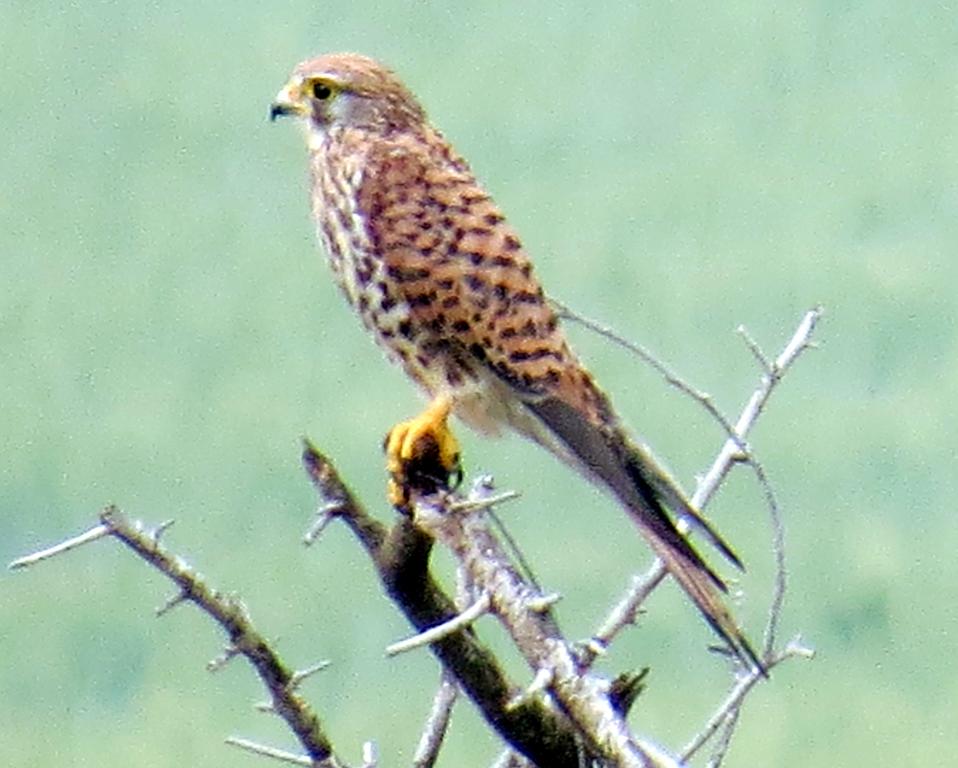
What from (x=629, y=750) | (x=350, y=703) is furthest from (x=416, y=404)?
(x=629, y=750)

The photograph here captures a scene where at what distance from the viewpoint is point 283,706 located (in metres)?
2.34

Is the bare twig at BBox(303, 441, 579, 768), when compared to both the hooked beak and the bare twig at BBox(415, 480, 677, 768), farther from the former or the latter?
the hooked beak

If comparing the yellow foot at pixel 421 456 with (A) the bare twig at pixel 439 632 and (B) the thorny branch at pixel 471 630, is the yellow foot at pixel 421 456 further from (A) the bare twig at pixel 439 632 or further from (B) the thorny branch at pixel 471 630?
(A) the bare twig at pixel 439 632

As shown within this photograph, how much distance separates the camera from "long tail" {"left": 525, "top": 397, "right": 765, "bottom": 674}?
2449 millimetres

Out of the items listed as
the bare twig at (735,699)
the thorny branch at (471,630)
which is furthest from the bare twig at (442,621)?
the bare twig at (735,699)

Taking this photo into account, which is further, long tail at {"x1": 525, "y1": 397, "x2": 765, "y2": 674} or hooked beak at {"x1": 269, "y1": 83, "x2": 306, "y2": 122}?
hooked beak at {"x1": 269, "y1": 83, "x2": 306, "y2": 122}

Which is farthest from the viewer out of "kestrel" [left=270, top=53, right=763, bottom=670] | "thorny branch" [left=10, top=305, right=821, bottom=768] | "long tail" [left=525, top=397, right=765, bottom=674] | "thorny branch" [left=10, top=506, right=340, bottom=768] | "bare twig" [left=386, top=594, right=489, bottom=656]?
"kestrel" [left=270, top=53, right=763, bottom=670]

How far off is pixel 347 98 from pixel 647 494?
2.70 ft

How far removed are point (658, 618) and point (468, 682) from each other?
7.26 feet

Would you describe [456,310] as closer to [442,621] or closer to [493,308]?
[493,308]

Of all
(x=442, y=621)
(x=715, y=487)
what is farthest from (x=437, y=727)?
(x=715, y=487)

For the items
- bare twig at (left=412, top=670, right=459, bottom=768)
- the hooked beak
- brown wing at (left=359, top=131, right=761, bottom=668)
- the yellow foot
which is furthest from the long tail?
the hooked beak

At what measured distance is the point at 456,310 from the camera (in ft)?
9.52

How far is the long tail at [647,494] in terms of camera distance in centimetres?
245
